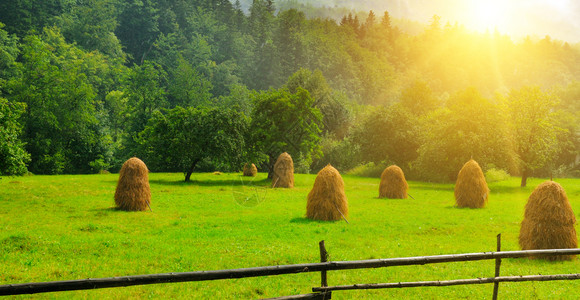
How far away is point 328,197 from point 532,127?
3243cm

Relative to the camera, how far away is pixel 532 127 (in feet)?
138

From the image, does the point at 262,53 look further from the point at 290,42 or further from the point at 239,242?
the point at 239,242

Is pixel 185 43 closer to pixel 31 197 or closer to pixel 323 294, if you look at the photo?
pixel 31 197

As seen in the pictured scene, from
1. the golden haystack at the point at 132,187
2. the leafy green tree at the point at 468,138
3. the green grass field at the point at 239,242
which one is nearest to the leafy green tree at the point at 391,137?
the leafy green tree at the point at 468,138

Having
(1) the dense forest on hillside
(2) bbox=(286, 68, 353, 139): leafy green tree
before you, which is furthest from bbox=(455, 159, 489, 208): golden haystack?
(2) bbox=(286, 68, 353, 139): leafy green tree

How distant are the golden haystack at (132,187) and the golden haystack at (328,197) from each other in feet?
32.1

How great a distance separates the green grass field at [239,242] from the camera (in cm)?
1038

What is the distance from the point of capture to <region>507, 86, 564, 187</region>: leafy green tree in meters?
41.7

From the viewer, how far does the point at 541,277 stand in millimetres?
8492

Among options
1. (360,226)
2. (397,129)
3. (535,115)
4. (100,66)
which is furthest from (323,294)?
(100,66)

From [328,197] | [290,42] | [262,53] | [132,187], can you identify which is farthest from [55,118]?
[290,42]

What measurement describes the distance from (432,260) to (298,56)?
124 m

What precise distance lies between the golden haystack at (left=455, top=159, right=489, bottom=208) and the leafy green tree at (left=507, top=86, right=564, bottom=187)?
19221mm

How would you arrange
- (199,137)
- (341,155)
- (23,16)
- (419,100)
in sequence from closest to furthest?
(199,137) < (419,100) < (341,155) < (23,16)
